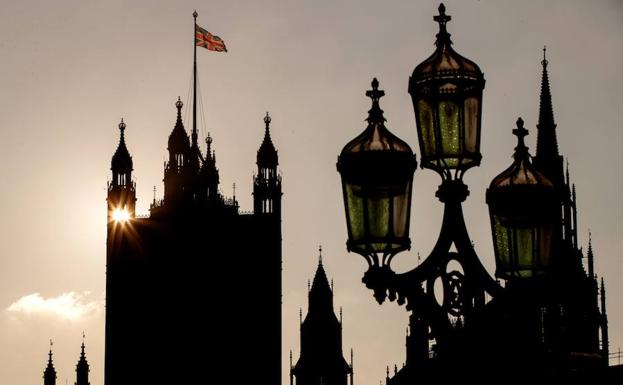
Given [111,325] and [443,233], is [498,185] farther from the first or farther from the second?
[111,325]

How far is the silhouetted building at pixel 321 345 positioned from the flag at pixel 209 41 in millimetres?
17664

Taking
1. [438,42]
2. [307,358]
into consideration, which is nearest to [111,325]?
[307,358]

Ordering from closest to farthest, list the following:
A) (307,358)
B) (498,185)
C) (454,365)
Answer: (454,365), (498,185), (307,358)

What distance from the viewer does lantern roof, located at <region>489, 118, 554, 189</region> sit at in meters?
19.1

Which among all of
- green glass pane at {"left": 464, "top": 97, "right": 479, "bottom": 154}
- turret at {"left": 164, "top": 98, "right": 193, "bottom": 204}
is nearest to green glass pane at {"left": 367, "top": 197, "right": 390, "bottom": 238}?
green glass pane at {"left": 464, "top": 97, "right": 479, "bottom": 154}

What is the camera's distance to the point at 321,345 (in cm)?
12888

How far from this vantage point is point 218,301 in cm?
13600

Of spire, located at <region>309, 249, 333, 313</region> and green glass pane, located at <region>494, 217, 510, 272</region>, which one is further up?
spire, located at <region>309, 249, 333, 313</region>

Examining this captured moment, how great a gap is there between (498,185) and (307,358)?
364 ft

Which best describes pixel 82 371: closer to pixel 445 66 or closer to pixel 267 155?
pixel 267 155

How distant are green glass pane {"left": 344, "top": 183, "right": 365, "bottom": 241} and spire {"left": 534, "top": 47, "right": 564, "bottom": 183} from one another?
64896mm

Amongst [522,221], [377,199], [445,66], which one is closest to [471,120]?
[445,66]

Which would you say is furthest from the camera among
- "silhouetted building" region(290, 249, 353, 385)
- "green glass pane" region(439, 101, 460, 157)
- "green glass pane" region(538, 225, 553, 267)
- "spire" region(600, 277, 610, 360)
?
"silhouetted building" region(290, 249, 353, 385)

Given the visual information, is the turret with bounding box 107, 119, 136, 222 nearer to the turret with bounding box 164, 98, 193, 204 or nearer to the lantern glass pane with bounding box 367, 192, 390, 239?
the turret with bounding box 164, 98, 193, 204
